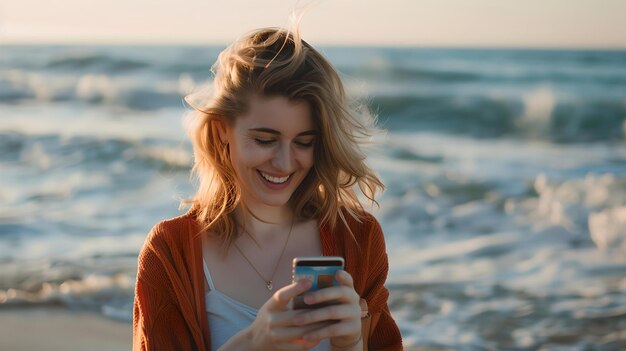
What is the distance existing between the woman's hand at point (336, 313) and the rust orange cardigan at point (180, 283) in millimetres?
526

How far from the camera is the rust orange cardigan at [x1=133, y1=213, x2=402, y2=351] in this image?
9.89 feet

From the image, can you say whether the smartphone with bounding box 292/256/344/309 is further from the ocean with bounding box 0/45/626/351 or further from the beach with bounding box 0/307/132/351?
the beach with bounding box 0/307/132/351

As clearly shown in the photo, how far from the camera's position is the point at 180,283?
119 inches

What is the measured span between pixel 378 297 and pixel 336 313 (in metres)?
0.67

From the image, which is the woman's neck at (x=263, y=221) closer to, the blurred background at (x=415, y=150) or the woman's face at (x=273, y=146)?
the woman's face at (x=273, y=146)

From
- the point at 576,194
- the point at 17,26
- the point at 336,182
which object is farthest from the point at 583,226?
the point at 17,26

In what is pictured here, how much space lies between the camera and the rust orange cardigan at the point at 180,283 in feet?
9.89

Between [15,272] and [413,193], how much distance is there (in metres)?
3.77

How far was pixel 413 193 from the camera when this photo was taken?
8789 millimetres

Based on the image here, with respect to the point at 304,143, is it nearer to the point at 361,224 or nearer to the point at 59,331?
the point at 361,224

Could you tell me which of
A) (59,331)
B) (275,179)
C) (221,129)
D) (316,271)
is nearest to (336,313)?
(316,271)

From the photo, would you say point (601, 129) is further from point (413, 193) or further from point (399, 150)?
point (413, 193)

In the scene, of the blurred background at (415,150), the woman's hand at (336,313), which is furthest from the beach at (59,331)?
the woman's hand at (336,313)

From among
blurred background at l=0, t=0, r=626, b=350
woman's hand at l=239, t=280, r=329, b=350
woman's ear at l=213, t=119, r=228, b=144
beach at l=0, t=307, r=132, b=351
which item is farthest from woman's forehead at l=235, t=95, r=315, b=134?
beach at l=0, t=307, r=132, b=351
